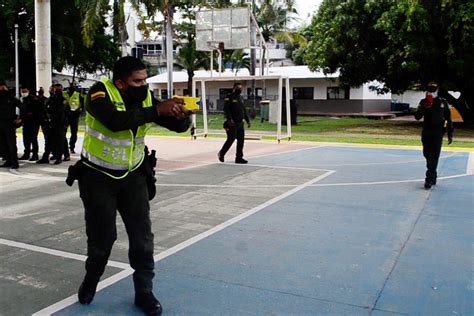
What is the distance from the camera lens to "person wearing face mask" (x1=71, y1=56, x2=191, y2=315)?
11.9 ft

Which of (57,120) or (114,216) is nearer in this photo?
(114,216)

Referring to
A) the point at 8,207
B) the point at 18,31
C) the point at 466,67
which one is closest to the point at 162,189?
the point at 8,207

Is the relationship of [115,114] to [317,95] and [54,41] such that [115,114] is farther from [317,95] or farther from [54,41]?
[317,95]

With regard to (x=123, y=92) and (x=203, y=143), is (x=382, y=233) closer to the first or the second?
(x=123, y=92)

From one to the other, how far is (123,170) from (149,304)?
3.20ft

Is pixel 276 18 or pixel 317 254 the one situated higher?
pixel 276 18

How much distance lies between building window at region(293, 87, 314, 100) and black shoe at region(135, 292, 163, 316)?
3900 cm

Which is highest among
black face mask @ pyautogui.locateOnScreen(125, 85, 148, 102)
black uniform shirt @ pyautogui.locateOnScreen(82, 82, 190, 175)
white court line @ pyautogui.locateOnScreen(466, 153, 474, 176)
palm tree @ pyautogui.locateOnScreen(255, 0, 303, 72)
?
palm tree @ pyautogui.locateOnScreen(255, 0, 303, 72)

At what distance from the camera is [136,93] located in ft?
12.3

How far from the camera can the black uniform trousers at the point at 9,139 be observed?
35.2ft

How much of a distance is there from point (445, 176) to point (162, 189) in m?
5.66

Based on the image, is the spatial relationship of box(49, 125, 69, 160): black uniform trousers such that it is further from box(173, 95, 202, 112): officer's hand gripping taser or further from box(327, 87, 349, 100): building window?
box(327, 87, 349, 100): building window

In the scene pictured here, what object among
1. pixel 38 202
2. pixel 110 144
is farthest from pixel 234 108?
pixel 110 144

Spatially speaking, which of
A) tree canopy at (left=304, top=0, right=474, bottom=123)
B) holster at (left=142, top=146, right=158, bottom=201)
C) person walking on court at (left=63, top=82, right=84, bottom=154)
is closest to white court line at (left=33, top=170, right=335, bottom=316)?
holster at (left=142, top=146, right=158, bottom=201)
